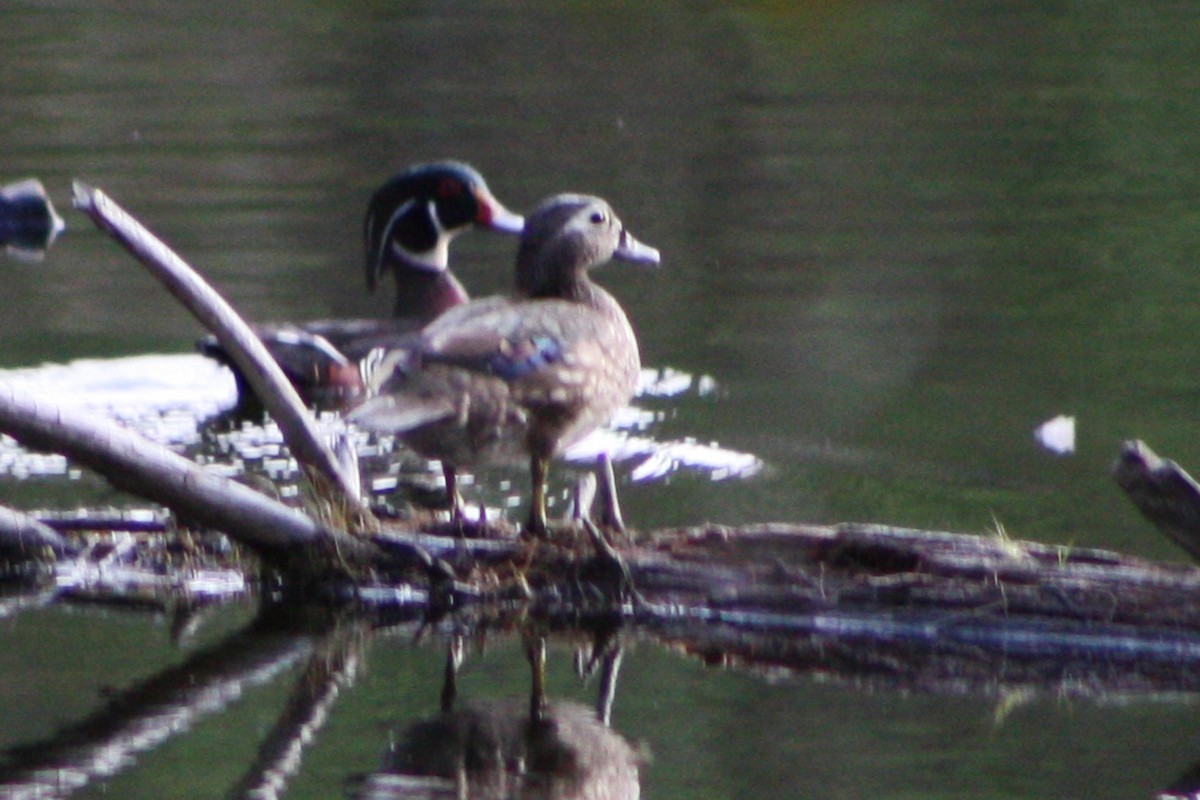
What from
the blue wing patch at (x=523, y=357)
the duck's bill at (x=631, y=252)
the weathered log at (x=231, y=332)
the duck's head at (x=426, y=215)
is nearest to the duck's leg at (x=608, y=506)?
the blue wing patch at (x=523, y=357)

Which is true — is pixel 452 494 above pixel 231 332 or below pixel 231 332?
below

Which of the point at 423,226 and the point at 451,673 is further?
the point at 423,226

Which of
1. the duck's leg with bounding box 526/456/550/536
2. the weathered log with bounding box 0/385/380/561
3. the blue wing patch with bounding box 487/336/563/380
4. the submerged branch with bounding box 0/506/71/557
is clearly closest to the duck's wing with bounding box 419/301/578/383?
the blue wing patch with bounding box 487/336/563/380

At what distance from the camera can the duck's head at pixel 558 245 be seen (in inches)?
281

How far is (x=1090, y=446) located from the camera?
27.6 ft

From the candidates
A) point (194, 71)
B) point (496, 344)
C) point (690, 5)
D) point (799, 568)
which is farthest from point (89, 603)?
point (690, 5)

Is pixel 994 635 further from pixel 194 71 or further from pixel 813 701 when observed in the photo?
pixel 194 71

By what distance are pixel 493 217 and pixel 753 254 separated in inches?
95.7

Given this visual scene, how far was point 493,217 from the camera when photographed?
10.3 m

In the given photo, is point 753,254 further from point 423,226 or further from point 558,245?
point 558,245

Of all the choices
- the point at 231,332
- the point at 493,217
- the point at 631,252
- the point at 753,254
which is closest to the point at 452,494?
the point at 231,332

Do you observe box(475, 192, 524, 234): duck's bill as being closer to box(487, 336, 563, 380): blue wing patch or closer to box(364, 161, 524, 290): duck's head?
box(364, 161, 524, 290): duck's head

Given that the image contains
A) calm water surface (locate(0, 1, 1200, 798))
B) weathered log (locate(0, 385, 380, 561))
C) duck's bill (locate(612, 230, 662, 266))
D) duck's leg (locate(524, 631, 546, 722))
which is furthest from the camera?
duck's bill (locate(612, 230, 662, 266))

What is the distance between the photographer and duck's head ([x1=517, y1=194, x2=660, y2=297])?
23.4 feet
